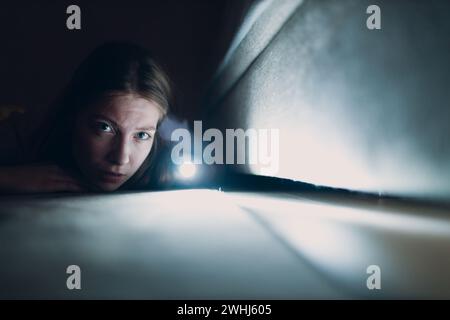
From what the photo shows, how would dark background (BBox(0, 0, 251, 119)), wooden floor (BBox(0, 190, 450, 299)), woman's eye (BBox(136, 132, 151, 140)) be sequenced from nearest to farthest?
wooden floor (BBox(0, 190, 450, 299))
dark background (BBox(0, 0, 251, 119))
woman's eye (BBox(136, 132, 151, 140))

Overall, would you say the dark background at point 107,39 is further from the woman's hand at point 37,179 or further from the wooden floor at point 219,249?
the wooden floor at point 219,249

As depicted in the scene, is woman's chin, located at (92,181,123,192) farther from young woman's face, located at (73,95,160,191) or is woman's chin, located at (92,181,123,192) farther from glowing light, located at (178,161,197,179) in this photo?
glowing light, located at (178,161,197,179)

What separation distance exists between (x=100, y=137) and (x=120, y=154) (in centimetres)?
7

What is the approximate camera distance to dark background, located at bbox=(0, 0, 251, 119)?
0.85m

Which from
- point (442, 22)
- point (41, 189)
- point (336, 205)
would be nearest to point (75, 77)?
point (41, 189)

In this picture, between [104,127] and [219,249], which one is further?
[104,127]

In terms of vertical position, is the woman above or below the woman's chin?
above

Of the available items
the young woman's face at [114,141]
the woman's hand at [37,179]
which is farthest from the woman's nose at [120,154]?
the woman's hand at [37,179]

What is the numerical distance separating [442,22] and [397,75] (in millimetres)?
Answer: 134

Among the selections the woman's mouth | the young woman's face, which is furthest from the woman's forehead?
the woman's mouth

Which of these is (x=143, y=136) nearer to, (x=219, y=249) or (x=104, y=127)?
(x=104, y=127)

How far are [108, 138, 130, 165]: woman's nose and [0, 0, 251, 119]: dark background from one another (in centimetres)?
17

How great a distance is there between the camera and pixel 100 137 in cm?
97

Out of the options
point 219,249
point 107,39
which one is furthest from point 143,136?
point 219,249
